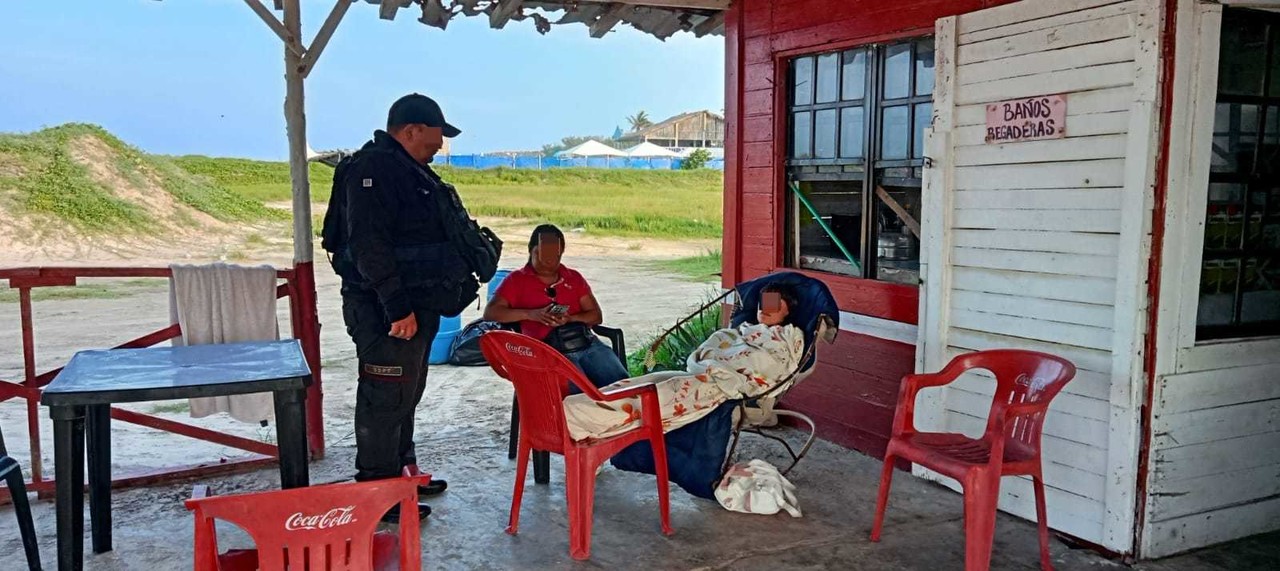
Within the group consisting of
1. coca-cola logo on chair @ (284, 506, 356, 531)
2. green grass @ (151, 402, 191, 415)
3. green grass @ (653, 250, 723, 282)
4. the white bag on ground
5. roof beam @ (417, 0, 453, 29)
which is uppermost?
roof beam @ (417, 0, 453, 29)

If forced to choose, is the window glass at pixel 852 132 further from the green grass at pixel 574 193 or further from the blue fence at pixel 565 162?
the blue fence at pixel 565 162

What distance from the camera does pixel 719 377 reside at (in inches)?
147

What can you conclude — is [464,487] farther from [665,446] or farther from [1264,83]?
[1264,83]

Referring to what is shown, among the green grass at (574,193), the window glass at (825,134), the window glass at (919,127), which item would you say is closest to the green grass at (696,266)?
the green grass at (574,193)

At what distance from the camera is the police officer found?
347 centimetres

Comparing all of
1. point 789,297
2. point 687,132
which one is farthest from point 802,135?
point 687,132

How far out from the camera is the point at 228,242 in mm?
18703

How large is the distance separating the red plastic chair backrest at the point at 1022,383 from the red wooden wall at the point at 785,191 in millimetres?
806

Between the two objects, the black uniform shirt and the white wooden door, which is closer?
the white wooden door

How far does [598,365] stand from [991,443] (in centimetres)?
168

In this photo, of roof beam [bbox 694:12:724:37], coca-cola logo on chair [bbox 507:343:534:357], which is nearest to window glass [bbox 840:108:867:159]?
roof beam [bbox 694:12:724:37]

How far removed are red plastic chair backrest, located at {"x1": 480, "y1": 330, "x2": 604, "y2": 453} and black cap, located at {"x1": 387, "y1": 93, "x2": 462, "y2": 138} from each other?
89 cm

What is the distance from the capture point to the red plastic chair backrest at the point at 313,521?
183 cm

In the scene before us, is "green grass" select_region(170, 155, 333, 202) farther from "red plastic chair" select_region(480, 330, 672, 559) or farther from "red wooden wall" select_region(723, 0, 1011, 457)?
"red plastic chair" select_region(480, 330, 672, 559)
